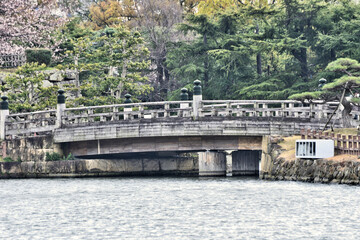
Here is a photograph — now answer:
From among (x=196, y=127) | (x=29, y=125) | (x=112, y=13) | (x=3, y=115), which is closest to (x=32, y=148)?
(x=29, y=125)

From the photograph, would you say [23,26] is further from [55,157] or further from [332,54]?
[332,54]

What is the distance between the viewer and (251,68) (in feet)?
220

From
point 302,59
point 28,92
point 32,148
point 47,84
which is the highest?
point 302,59

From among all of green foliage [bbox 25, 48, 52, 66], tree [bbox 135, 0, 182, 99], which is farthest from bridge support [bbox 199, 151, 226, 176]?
tree [bbox 135, 0, 182, 99]

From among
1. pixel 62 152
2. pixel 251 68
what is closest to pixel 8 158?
pixel 62 152

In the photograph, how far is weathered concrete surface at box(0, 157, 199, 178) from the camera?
48.7 m

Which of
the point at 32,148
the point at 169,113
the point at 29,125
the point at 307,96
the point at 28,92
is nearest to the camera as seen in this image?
the point at 307,96

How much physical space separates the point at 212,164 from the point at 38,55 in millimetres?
20245

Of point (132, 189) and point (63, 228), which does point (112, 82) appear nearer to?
point (132, 189)

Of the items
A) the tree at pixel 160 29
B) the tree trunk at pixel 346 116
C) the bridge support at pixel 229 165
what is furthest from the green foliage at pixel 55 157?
the tree at pixel 160 29

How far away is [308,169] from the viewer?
133ft

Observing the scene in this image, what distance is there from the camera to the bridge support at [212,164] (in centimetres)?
4838

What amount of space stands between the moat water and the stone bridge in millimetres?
2480

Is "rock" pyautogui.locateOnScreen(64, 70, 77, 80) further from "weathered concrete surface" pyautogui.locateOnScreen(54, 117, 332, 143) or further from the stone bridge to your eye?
"weathered concrete surface" pyautogui.locateOnScreen(54, 117, 332, 143)
